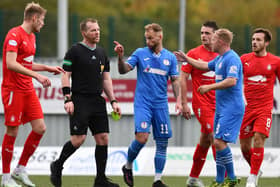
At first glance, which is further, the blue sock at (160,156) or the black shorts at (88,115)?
the blue sock at (160,156)

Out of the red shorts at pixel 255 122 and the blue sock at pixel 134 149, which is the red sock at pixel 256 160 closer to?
the red shorts at pixel 255 122

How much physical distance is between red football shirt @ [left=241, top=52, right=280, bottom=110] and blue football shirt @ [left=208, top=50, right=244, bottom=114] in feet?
2.84

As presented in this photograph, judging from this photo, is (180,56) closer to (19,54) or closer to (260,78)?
(260,78)

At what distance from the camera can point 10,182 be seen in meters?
10.7

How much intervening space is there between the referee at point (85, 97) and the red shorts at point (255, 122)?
1998mm

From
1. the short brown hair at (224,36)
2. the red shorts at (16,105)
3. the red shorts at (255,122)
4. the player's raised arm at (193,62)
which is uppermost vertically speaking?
the short brown hair at (224,36)

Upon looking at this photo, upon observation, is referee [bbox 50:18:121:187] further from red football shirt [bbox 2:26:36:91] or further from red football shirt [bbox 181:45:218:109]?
red football shirt [bbox 181:45:218:109]

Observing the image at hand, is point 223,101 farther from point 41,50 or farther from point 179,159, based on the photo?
point 41,50

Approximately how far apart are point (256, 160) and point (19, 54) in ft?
11.7

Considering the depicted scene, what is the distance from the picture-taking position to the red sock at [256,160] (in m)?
11.2

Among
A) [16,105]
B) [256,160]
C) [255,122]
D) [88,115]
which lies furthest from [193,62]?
[16,105]

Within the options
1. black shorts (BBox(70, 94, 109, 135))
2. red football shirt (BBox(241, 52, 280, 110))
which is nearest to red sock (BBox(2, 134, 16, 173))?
black shorts (BBox(70, 94, 109, 135))

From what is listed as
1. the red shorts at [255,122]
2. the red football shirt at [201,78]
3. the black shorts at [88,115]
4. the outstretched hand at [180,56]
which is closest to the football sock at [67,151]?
the black shorts at [88,115]

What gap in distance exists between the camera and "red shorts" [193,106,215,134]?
11.9 meters
